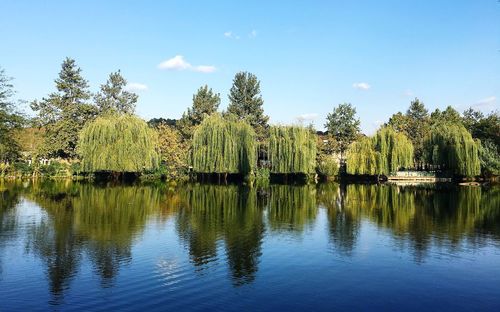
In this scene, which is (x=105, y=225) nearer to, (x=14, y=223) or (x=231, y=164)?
(x=14, y=223)

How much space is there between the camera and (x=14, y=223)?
63.2 ft

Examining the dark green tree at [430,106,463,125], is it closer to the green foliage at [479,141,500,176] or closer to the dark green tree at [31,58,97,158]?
the green foliage at [479,141,500,176]

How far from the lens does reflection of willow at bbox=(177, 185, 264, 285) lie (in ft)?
44.6

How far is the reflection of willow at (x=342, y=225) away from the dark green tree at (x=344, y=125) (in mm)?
35911

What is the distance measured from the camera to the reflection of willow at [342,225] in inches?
648

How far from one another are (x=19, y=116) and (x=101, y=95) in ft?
71.9

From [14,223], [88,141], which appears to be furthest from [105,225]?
[88,141]

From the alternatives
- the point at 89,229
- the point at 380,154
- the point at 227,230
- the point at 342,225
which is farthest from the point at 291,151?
the point at 89,229

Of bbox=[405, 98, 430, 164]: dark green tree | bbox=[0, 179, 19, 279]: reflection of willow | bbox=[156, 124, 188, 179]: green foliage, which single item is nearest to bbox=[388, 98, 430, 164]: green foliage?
bbox=[405, 98, 430, 164]: dark green tree

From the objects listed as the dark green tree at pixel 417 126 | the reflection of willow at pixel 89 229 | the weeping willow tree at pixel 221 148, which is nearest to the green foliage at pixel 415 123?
the dark green tree at pixel 417 126

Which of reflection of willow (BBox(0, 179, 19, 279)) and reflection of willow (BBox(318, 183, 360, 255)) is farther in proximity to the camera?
reflection of willow (BBox(0, 179, 19, 279))

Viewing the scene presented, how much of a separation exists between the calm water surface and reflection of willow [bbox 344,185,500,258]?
9cm

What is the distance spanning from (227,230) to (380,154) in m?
34.3

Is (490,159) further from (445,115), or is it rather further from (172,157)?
(172,157)
